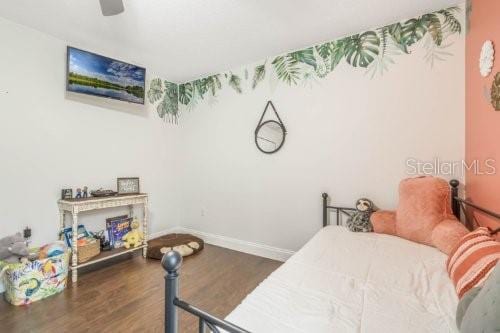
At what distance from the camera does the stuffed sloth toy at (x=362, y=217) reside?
7.14ft

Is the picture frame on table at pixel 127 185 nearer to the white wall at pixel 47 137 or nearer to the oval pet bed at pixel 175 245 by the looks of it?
the white wall at pixel 47 137

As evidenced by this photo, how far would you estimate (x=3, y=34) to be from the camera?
7.09 ft

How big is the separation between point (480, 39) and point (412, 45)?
530 mm

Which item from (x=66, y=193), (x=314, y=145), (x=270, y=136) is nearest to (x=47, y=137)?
(x=66, y=193)

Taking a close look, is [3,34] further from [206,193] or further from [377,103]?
[377,103]

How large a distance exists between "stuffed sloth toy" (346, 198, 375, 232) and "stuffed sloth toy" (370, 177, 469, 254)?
0.20 metres

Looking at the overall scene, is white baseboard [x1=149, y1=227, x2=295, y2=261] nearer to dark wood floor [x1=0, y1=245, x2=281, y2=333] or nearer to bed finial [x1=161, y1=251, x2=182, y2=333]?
dark wood floor [x1=0, y1=245, x2=281, y2=333]

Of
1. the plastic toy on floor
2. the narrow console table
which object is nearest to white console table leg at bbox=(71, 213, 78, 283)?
the narrow console table

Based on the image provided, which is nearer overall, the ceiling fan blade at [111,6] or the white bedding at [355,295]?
the white bedding at [355,295]

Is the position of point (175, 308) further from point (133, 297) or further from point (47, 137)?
point (47, 137)

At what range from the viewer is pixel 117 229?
2.82m

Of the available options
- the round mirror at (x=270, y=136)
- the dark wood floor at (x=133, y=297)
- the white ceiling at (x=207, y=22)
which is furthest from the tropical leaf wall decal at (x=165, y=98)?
the dark wood floor at (x=133, y=297)

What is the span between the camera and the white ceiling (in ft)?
6.38

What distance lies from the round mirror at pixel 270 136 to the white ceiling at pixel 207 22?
813 millimetres
